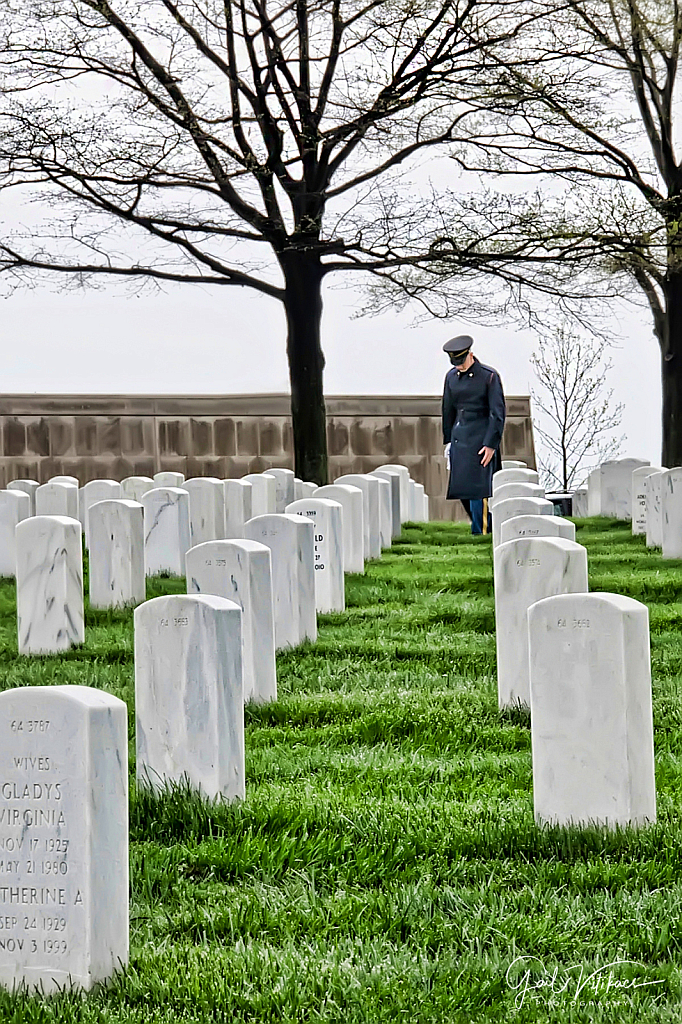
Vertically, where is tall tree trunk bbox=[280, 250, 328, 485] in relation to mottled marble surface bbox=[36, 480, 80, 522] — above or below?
above

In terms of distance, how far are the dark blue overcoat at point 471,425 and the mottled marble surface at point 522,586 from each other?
8666mm

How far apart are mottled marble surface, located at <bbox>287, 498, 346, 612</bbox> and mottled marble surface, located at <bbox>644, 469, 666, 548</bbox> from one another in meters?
4.48

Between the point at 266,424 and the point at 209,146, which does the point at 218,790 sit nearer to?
the point at 209,146

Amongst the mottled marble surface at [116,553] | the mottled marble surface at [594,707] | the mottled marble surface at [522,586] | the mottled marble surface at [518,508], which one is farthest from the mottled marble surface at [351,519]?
the mottled marble surface at [594,707]

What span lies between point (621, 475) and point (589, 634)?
14.4 metres

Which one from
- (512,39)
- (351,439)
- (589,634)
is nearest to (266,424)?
(351,439)

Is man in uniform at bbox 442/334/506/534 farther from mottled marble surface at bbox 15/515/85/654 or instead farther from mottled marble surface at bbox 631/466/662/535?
mottled marble surface at bbox 15/515/85/654

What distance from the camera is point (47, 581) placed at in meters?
8.12

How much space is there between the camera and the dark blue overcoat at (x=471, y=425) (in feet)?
48.0

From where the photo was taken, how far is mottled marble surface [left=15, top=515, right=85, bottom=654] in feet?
26.4

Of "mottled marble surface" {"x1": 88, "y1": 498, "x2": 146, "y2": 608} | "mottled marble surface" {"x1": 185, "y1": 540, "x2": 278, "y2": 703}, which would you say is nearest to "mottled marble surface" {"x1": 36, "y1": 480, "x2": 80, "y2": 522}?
"mottled marble surface" {"x1": 88, "y1": 498, "x2": 146, "y2": 608}

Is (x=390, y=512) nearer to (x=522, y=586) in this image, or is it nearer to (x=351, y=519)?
(x=351, y=519)

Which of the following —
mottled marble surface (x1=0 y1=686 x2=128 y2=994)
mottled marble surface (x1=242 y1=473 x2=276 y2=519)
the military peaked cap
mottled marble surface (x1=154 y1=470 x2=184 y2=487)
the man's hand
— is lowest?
mottled marble surface (x1=0 y1=686 x2=128 y2=994)

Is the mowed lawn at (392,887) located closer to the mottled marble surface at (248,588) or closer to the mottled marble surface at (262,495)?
the mottled marble surface at (248,588)
